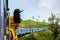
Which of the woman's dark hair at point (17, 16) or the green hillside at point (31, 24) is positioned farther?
the green hillside at point (31, 24)

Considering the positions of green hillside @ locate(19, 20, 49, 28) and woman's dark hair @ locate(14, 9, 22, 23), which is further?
green hillside @ locate(19, 20, 49, 28)

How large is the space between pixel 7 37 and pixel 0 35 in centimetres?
7

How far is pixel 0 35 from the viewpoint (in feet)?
2.02

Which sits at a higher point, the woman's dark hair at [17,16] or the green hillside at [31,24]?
the woman's dark hair at [17,16]

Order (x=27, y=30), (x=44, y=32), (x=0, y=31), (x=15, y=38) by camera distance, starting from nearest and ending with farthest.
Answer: (x=0, y=31)
(x=15, y=38)
(x=27, y=30)
(x=44, y=32)

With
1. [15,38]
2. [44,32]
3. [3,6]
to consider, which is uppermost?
[3,6]

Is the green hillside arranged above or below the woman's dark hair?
below

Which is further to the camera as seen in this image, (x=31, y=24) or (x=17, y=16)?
(x=31, y=24)

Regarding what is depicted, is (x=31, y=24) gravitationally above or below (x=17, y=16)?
below

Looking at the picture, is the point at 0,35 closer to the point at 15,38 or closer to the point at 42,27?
the point at 15,38

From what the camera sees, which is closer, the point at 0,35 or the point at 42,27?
the point at 0,35

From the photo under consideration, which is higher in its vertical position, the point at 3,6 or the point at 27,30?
the point at 3,6

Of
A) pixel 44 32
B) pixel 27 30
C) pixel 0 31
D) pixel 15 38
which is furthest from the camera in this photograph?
pixel 44 32

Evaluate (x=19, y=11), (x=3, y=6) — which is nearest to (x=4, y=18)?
(x=3, y=6)
